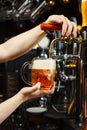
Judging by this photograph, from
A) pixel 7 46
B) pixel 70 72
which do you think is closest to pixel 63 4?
pixel 70 72

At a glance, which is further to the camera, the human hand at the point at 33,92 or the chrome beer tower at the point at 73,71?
the chrome beer tower at the point at 73,71

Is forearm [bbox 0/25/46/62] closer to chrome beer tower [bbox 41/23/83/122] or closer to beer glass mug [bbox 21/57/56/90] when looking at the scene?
beer glass mug [bbox 21/57/56/90]

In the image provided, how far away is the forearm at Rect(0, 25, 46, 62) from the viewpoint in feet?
4.23

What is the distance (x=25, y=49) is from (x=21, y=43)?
4 centimetres

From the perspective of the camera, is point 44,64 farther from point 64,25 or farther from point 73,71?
point 73,71

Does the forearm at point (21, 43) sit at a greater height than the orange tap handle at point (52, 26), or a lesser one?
lesser

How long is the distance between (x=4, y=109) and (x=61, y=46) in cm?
137

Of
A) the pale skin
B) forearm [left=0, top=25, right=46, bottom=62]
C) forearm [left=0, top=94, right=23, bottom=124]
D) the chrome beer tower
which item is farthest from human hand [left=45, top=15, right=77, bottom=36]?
the chrome beer tower

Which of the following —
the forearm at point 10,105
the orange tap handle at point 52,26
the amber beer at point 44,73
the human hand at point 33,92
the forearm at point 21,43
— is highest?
the orange tap handle at point 52,26

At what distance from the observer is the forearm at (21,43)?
50.7 inches

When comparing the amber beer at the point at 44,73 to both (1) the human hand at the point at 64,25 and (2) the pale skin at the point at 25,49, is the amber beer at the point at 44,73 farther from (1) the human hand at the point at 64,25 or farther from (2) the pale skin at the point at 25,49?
(1) the human hand at the point at 64,25

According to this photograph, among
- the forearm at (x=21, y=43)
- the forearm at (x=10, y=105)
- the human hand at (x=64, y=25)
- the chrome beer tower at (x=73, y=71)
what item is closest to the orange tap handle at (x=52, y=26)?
the human hand at (x=64, y=25)

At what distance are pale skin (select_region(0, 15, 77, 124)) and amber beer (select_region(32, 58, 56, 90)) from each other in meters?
0.02

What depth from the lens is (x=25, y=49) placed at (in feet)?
4.45
